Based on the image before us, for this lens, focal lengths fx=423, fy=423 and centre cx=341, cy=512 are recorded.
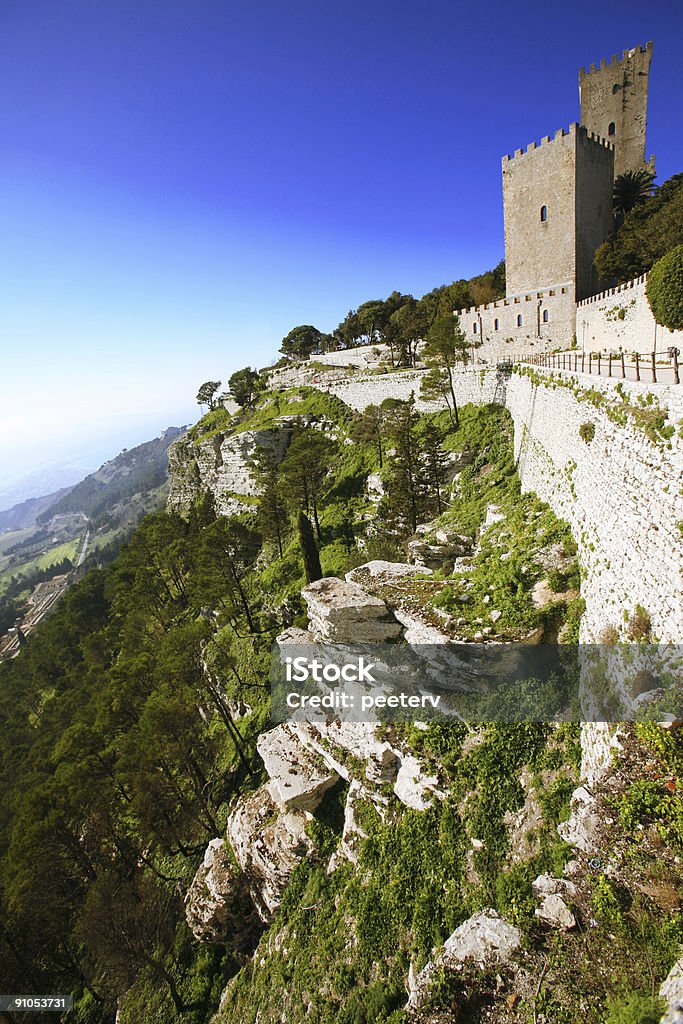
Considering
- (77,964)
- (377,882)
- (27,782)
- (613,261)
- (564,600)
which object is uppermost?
(613,261)

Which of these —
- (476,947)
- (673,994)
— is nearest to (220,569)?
(476,947)

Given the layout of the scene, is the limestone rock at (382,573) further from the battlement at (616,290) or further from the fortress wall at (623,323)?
the battlement at (616,290)

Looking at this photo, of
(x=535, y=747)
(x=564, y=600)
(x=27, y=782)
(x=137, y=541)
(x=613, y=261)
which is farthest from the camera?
(x=137, y=541)

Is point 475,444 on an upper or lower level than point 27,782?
upper

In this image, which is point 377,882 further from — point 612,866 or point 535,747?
point 612,866

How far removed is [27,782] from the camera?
1017 inches

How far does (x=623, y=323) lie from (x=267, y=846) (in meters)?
34.2

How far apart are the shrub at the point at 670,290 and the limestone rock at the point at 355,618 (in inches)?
731

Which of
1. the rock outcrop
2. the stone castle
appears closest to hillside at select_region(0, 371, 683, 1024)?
the stone castle

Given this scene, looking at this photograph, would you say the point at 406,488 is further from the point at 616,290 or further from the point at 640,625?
the point at 616,290

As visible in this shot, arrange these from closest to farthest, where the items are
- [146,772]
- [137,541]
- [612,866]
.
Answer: [612,866] < [146,772] < [137,541]

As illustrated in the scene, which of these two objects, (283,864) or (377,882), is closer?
(377,882)

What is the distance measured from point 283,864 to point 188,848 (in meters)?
9.91

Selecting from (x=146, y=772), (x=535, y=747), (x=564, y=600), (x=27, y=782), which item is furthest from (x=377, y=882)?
(x=27, y=782)
